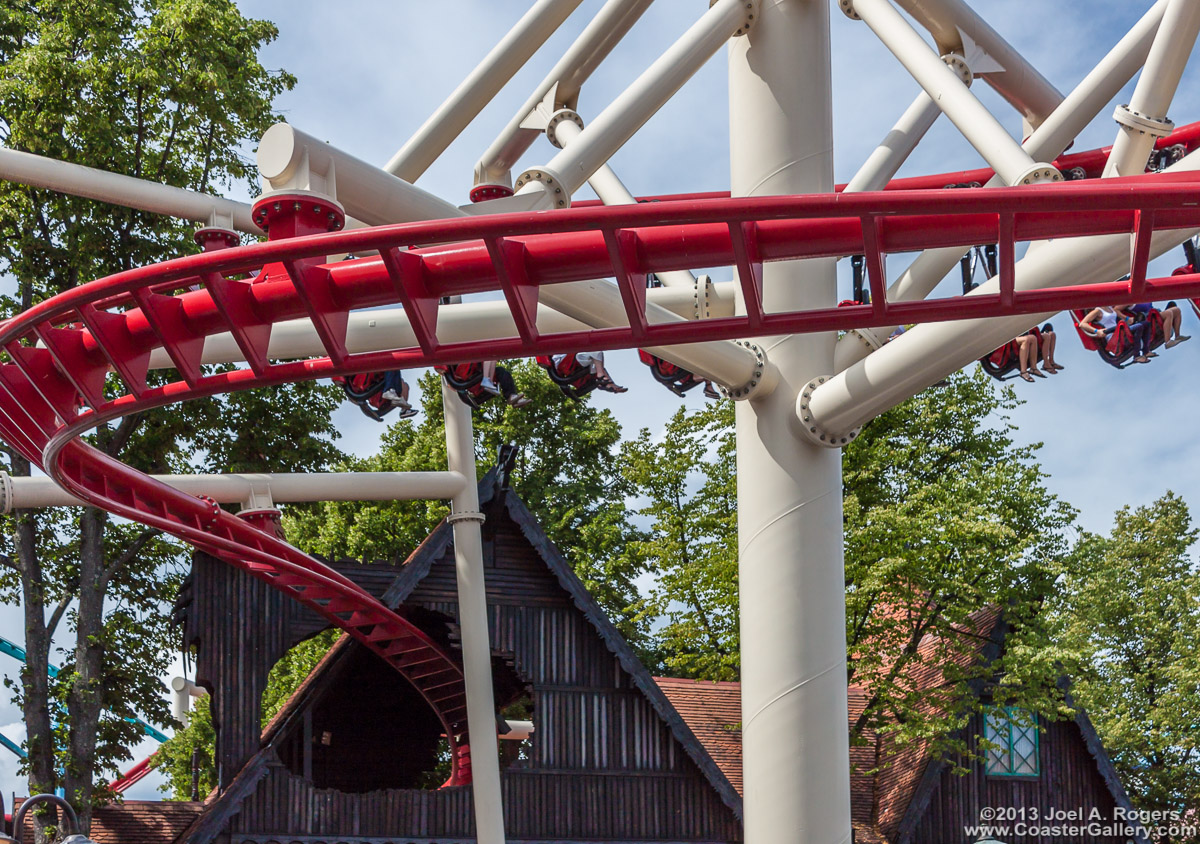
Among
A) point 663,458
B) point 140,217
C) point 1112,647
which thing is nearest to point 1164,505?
point 1112,647

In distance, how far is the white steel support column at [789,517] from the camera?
8.47m

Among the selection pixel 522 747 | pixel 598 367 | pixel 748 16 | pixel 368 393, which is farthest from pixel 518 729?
pixel 748 16

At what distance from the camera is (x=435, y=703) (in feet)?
63.4

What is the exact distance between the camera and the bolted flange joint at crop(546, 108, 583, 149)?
34.1ft

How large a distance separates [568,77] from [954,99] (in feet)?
11.2

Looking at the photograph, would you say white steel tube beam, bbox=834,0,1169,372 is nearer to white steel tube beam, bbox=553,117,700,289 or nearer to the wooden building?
white steel tube beam, bbox=553,117,700,289

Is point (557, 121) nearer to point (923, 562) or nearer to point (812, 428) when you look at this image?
point (812, 428)

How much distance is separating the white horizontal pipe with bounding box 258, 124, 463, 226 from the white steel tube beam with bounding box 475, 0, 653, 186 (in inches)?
104

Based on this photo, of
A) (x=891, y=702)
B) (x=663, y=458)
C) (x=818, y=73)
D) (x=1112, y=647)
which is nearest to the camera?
(x=818, y=73)

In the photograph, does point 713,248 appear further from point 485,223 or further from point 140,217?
point 140,217

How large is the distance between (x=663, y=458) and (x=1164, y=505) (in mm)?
11754

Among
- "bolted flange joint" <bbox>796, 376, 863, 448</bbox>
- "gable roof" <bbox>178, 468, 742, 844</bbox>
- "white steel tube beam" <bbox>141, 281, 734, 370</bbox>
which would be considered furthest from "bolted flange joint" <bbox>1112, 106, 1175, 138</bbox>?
"gable roof" <bbox>178, 468, 742, 844</bbox>

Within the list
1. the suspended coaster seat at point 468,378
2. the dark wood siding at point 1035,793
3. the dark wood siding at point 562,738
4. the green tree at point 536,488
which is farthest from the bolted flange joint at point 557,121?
the green tree at point 536,488

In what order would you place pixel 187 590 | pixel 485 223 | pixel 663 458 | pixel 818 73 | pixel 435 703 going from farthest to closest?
pixel 663 458 < pixel 435 703 < pixel 187 590 < pixel 818 73 < pixel 485 223
